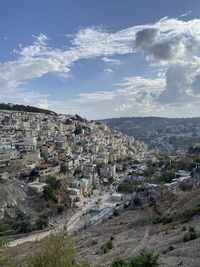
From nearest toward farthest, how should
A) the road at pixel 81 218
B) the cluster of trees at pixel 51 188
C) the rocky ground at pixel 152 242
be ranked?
the rocky ground at pixel 152 242, the road at pixel 81 218, the cluster of trees at pixel 51 188

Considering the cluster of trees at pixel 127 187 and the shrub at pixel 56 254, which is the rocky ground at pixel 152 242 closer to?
the shrub at pixel 56 254

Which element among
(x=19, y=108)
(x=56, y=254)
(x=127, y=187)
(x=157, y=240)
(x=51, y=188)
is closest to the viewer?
(x=56, y=254)

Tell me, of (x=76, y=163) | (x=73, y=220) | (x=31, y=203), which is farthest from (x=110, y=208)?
(x=76, y=163)

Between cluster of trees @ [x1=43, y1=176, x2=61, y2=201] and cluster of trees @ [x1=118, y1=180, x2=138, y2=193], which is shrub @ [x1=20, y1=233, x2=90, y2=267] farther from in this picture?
cluster of trees @ [x1=118, y1=180, x2=138, y2=193]

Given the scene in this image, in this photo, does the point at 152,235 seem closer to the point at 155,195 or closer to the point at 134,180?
the point at 155,195

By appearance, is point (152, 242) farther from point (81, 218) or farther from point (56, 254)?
point (81, 218)

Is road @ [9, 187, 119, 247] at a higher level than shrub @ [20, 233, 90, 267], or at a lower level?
lower

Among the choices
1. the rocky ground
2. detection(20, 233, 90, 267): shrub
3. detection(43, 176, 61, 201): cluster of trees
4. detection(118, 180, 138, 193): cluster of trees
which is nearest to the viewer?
detection(20, 233, 90, 267): shrub

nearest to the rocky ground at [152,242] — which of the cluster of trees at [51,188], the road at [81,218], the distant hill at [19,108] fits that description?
the road at [81,218]

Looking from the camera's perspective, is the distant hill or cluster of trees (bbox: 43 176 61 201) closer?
cluster of trees (bbox: 43 176 61 201)

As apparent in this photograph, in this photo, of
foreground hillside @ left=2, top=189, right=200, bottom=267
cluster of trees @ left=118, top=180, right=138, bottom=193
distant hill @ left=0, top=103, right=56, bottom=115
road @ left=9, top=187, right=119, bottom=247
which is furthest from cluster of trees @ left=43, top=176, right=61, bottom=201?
A: distant hill @ left=0, top=103, right=56, bottom=115

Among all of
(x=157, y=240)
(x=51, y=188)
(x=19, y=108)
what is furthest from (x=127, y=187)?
(x=19, y=108)
